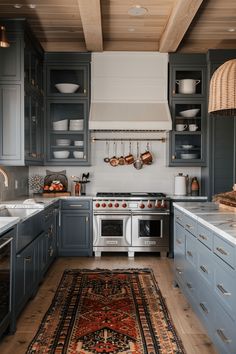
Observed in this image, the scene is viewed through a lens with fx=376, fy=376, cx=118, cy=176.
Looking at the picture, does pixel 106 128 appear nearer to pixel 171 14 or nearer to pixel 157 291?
pixel 171 14

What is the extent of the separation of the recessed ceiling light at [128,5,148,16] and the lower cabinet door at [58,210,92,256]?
269cm

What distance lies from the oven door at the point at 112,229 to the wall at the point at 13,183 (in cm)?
113

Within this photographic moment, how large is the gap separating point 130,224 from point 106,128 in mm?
1413

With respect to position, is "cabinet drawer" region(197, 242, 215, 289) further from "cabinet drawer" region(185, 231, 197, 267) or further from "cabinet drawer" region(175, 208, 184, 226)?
"cabinet drawer" region(175, 208, 184, 226)

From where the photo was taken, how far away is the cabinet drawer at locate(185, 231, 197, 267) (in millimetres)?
3061

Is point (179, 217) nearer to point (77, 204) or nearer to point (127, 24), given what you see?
point (77, 204)

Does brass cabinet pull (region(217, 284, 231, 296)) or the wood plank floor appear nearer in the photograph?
brass cabinet pull (region(217, 284, 231, 296))

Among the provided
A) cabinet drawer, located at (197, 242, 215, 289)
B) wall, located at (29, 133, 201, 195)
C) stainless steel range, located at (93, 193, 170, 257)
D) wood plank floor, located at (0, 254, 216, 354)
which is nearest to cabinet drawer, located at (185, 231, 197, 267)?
cabinet drawer, located at (197, 242, 215, 289)

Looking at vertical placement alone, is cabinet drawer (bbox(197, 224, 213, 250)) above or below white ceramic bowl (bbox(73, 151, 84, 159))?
below

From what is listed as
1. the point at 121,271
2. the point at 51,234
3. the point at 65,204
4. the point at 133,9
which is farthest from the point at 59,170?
the point at 133,9

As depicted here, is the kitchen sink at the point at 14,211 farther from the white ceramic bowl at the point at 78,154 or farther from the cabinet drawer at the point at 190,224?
the white ceramic bowl at the point at 78,154

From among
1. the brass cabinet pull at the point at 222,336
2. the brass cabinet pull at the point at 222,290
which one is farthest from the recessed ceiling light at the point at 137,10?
the brass cabinet pull at the point at 222,336

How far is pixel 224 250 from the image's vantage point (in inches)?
88.9

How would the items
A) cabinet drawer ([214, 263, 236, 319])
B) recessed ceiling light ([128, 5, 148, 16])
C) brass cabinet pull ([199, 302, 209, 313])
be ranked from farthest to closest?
recessed ceiling light ([128, 5, 148, 16]) < brass cabinet pull ([199, 302, 209, 313]) < cabinet drawer ([214, 263, 236, 319])
